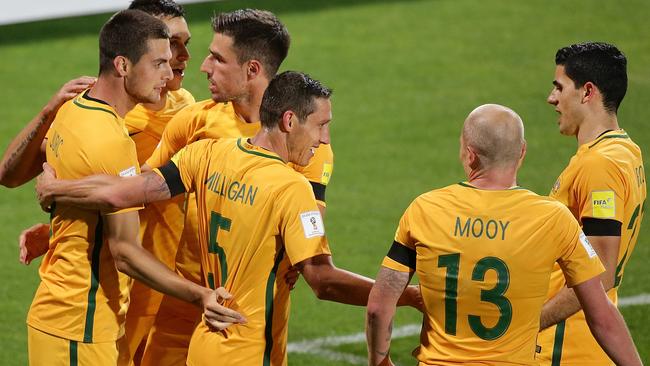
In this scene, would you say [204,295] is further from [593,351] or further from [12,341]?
[12,341]

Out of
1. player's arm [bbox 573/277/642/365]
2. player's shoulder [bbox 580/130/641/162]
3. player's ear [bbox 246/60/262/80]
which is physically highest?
player's ear [bbox 246/60/262/80]

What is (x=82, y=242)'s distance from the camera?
558cm

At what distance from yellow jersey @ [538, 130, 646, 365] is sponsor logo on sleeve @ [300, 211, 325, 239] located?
4.55 ft

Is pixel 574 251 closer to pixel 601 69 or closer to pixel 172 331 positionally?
pixel 601 69

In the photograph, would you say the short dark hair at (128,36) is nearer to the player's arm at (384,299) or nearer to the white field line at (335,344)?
the player's arm at (384,299)

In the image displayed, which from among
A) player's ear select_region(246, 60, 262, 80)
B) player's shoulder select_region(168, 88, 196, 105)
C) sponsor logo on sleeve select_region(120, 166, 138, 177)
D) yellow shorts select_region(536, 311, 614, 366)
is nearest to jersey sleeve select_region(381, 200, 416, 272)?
yellow shorts select_region(536, 311, 614, 366)

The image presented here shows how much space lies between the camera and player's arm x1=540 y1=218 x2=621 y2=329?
5.51m

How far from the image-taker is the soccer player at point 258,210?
17.0ft

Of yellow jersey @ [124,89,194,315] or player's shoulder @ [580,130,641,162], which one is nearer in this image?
player's shoulder @ [580,130,641,162]

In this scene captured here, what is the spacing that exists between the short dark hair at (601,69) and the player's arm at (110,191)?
220cm

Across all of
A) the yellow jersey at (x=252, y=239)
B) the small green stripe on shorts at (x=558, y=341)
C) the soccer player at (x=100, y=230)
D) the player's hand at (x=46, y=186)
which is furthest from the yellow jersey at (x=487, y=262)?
the player's hand at (x=46, y=186)

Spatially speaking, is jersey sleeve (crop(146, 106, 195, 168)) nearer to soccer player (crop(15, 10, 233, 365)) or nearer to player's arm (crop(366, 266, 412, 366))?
soccer player (crop(15, 10, 233, 365))

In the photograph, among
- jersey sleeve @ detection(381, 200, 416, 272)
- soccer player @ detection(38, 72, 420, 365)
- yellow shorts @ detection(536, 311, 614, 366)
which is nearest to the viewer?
jersey sleeve @ detection(381, 200, 416, 272)

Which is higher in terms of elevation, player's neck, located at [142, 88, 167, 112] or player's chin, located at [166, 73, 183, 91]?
player's chin, located at [166, 73, 183, 91]
